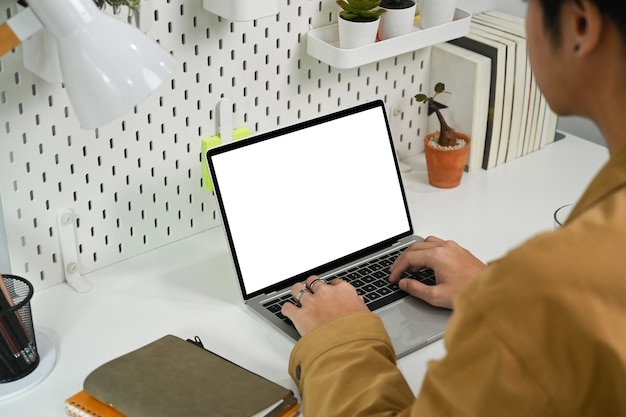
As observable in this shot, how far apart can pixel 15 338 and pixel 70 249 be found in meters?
0.26

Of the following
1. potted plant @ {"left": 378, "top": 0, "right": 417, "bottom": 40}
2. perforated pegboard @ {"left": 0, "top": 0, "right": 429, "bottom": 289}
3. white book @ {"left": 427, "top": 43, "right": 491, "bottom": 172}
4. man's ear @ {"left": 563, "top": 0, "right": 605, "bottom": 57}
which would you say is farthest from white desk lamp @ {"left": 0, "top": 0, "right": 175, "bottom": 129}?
white book @ {"left": 427, "top": 43, "right": 491, "bottom": 172}

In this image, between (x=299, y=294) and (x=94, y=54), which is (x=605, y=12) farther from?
(x=299, y=294)

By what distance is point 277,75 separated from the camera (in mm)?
1560

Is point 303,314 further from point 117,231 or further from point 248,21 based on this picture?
point 248,21

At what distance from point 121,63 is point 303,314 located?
1.44ft

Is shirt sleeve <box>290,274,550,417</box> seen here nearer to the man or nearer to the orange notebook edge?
the man

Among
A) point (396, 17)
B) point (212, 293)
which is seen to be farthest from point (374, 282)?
point (396, 17)

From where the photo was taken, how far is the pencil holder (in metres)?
1.15

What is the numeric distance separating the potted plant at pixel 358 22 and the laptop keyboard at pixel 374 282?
1.21 feet

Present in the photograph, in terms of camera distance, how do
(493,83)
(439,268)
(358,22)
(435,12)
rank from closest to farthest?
1. (439,268)
2. (358,22)
3. (435,12)
4. (493,83)

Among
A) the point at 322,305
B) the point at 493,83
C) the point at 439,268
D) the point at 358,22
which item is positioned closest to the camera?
the point at 322,305

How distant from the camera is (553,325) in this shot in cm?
71

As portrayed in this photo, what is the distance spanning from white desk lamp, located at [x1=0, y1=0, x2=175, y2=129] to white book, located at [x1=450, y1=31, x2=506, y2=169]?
87 centimetres

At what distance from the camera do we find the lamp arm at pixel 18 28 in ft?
3.31
